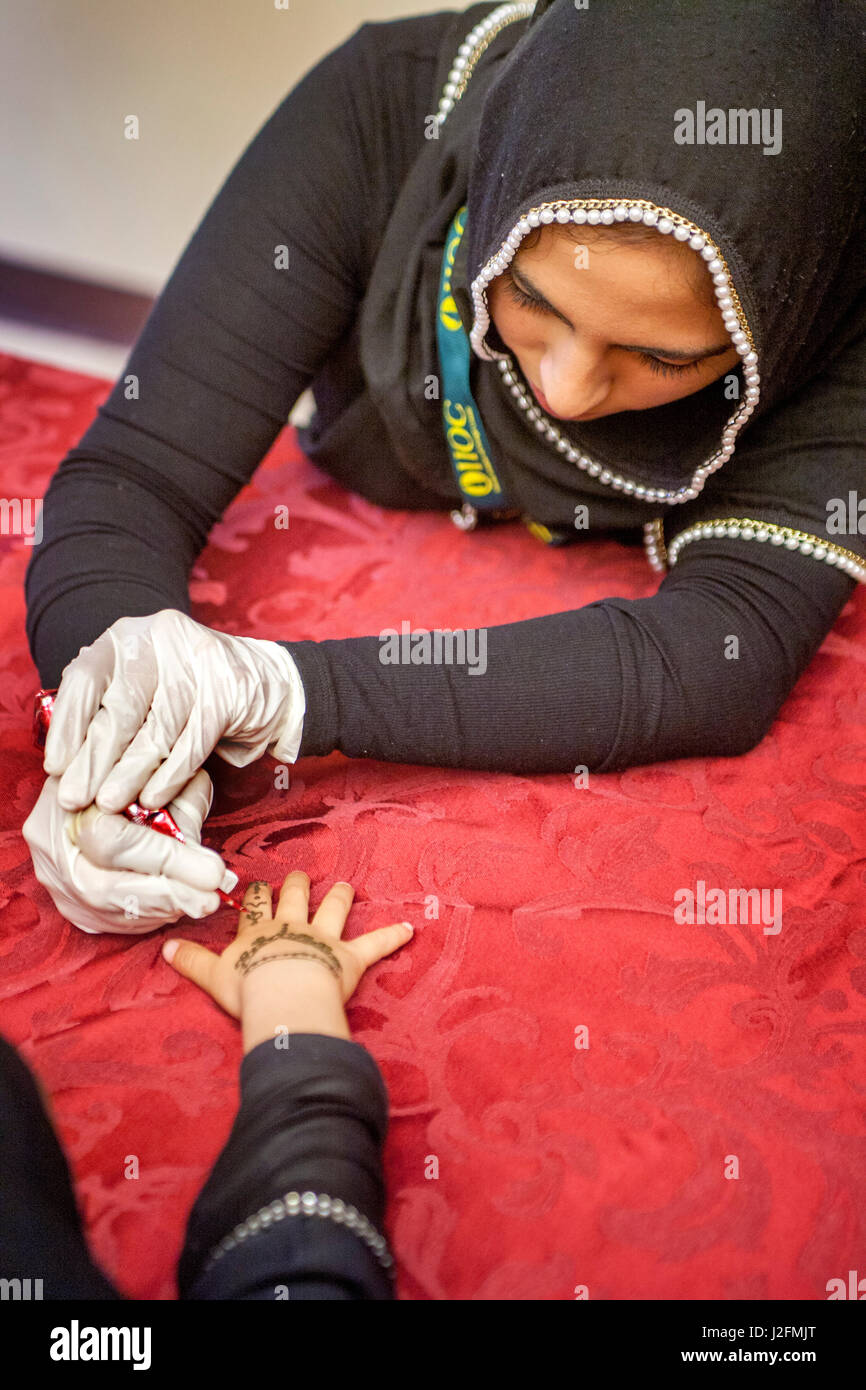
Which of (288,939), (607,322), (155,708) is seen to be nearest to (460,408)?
(607,322)

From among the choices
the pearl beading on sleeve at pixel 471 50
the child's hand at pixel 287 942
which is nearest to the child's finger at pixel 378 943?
the child's hand at pixel 287 942

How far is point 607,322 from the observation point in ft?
2.54

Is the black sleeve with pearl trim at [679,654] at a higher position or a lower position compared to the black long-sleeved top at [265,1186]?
higher

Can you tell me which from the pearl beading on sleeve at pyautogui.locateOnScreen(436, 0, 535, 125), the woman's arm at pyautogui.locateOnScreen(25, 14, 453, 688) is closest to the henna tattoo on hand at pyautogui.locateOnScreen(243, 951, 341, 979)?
the woman's arm at pyautogui.locateOnScreen(25, 14, 453, 688)

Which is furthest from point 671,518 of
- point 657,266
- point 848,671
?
point 657,266

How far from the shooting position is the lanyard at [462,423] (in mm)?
992

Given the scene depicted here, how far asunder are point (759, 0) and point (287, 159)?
0.47 meters

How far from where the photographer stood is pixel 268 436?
104 centimetres

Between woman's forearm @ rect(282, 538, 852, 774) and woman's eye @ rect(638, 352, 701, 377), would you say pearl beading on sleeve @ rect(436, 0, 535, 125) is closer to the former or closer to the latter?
woman's eye @ rect(638, 352, 701, 377)

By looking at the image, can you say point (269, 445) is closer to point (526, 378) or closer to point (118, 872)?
point (526, 378)

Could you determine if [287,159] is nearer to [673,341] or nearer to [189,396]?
[189,396]

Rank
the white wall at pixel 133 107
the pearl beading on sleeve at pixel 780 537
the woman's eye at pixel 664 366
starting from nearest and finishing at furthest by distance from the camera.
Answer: the woman's eye at pixel 664 366, the pearl beading on sleeve at pixel 780 537, the white wall at pixel 133 107

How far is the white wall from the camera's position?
1563 millimetres

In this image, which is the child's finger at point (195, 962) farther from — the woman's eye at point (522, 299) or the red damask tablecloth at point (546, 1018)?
the woman's eye at point (522, 299)
